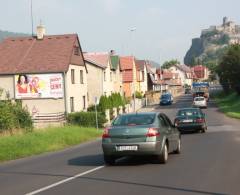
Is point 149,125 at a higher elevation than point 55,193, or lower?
higher

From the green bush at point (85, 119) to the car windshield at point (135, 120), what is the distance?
27.2 m

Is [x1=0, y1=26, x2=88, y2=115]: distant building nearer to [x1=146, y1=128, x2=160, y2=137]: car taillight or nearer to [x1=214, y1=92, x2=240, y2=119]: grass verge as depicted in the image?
[x1=214, y1=92, x2=240, y2=119]: grass verge

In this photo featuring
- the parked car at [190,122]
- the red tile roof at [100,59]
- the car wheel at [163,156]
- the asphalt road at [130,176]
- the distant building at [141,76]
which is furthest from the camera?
the distant building at [141,76]

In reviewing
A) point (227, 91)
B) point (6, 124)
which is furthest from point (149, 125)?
point (227, 91)

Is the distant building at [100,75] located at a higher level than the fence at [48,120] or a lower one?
higher

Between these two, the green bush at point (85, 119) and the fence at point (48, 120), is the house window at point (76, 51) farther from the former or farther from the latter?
the green bush at point (85, 119)

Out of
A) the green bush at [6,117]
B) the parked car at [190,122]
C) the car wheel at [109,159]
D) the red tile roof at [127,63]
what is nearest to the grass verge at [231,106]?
the red tile roof at [127,63]

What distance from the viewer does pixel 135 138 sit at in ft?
50.2

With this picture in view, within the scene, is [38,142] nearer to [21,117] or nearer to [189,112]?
[189,112]

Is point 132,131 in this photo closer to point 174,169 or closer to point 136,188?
point 174,169

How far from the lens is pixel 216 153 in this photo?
62.0ft

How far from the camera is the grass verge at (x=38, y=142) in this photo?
72.1ft

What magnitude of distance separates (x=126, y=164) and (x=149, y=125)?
4.56 ft

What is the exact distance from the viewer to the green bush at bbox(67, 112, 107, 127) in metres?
43.8
